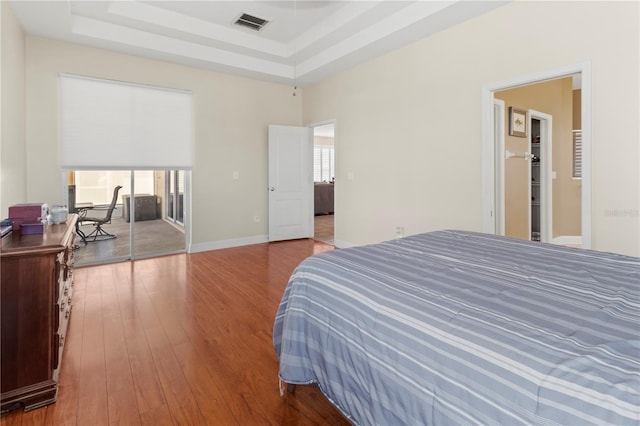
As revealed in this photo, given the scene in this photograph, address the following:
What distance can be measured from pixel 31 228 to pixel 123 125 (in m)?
2.95

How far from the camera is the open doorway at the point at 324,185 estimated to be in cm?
689

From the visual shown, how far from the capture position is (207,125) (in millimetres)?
5332

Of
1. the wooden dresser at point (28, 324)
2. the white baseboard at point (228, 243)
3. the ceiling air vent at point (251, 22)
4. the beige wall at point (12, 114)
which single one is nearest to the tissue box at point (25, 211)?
the wooden dresser at point (28, 324)

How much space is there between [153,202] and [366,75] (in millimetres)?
3652

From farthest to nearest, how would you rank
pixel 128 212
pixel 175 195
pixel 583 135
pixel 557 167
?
pixel 557 167
pixel 175 195
pixel 128 212
pixel 583 135

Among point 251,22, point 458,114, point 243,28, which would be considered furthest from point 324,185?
point 458,114

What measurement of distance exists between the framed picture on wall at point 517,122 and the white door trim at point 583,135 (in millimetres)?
1523

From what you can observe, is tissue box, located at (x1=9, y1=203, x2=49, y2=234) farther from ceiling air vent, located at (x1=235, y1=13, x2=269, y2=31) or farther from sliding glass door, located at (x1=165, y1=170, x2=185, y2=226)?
ceiling air vent, located at (x1=235, y1=13, x2=269, y2=31)

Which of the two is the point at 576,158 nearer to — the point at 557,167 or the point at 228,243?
the point at 557,167

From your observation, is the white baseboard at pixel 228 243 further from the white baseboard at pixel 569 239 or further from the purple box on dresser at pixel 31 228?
the white baseboard at pixel 569 239


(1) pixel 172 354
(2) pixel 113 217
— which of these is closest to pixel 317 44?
(2) pixel 113 217

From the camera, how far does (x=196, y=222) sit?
5.32 metres

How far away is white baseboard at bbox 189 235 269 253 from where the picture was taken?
5.34 meters

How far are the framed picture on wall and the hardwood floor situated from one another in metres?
3.77
